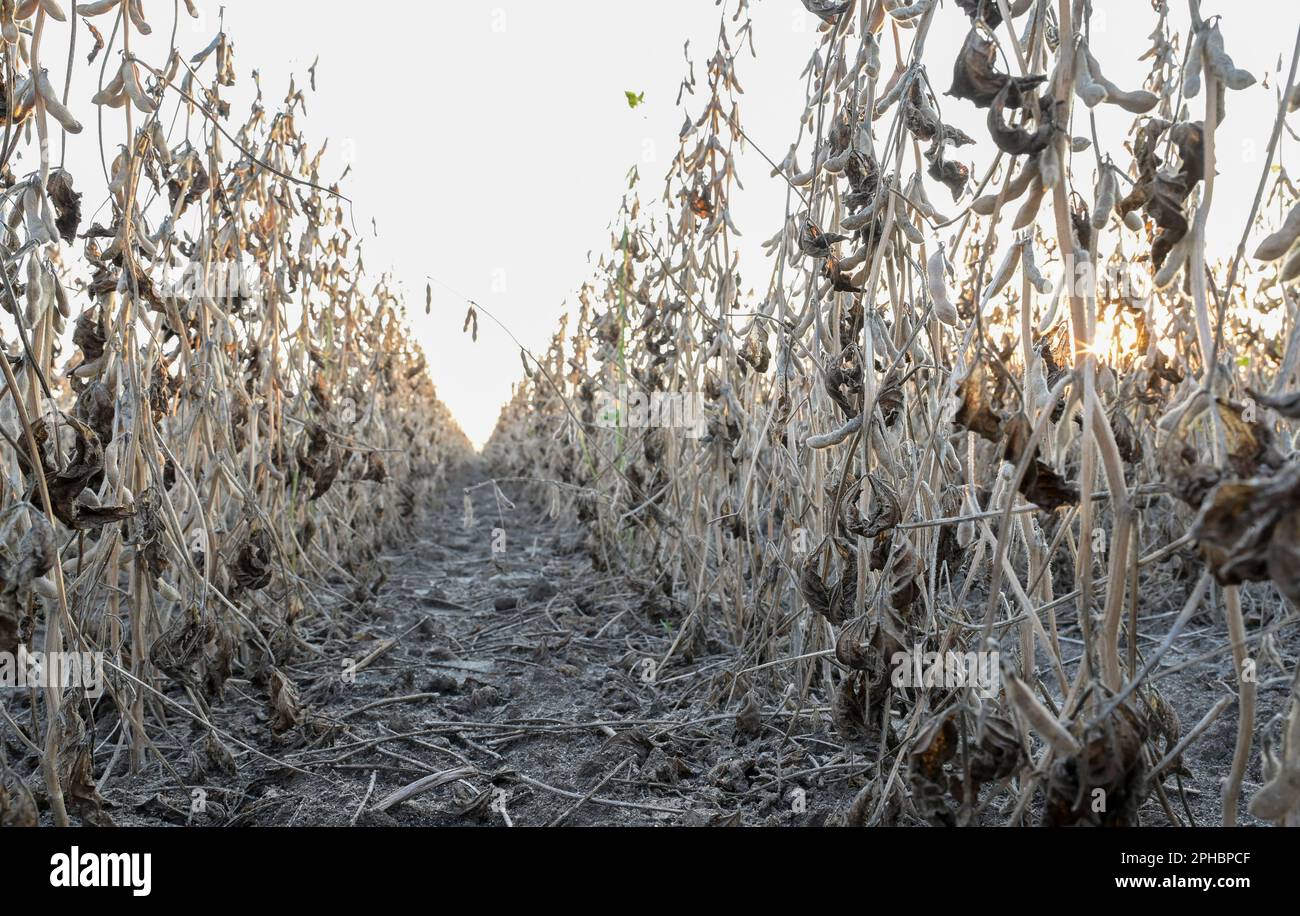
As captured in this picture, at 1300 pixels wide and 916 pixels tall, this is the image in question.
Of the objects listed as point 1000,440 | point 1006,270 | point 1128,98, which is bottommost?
point 1000,440

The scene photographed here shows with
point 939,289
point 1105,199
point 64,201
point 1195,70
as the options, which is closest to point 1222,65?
point 1195,70

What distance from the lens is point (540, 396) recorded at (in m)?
7.26

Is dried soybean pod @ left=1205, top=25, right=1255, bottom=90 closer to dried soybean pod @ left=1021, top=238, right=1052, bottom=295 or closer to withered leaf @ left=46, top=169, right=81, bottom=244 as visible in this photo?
dried soybean pod @ left=1021, top=238, right=1052, bottom=295

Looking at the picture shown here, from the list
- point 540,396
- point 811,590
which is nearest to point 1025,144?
point 811,590

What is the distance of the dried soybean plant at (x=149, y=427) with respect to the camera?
116 cm

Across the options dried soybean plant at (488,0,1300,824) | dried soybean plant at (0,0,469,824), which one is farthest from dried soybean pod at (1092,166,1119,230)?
dried soybean plant at (0,0,469,824)

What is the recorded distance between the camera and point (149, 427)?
1.56m

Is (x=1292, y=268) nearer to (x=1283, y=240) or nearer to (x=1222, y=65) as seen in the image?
(x=1283, y=240)

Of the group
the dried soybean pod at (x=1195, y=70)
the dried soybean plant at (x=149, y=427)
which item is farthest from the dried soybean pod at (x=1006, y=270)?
the dried soybean plant at (x=149, y=427)

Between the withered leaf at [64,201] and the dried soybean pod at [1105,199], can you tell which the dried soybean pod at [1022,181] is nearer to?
the dried soybean pod at [1105,199]

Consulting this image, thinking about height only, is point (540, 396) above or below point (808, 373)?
above
